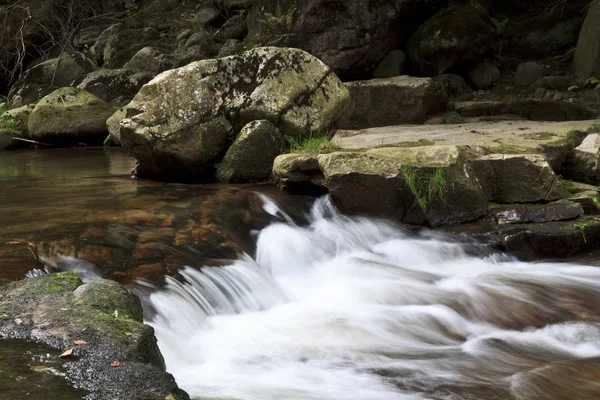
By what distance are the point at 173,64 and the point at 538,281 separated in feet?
39.7

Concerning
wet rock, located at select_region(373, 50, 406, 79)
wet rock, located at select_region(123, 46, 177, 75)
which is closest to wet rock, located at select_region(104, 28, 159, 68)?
wet rock, located at select_region(123, 46, 177, 75)

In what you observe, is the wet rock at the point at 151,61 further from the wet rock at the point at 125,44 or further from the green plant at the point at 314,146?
Result: the green plant at the point at 314,146

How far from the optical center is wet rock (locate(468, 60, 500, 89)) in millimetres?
13416

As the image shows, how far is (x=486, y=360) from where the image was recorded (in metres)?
4.75

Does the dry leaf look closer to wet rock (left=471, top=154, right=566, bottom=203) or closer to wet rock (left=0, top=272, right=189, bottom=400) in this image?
wet rock (left=0, top=272, right=189, bottom=400)

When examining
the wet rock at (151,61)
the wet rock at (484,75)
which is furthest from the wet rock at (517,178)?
the wet rock at (151,61)

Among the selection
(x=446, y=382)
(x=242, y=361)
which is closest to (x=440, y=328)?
(x=446, y=382)

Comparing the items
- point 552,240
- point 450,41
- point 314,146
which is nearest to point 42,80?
point 450,41

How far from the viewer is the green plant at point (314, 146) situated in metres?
8.10

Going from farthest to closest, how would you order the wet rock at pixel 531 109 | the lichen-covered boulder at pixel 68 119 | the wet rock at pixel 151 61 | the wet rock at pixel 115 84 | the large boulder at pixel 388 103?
1. the wet rock at pixel 151 61
2. the wet rock at pixel 115 84
3. the lichen-covered boulder at pixel 68 119
4. the large boulder at pixel 388 103
5. the wet rock at pixel 531 109

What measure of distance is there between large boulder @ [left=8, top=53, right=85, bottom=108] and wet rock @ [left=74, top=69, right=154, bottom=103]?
2.97ft

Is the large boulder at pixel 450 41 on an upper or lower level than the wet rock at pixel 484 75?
upper

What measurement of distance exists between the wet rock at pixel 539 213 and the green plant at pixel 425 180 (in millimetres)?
Answer: 677

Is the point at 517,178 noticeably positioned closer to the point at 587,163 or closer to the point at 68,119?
the point at 587,163
